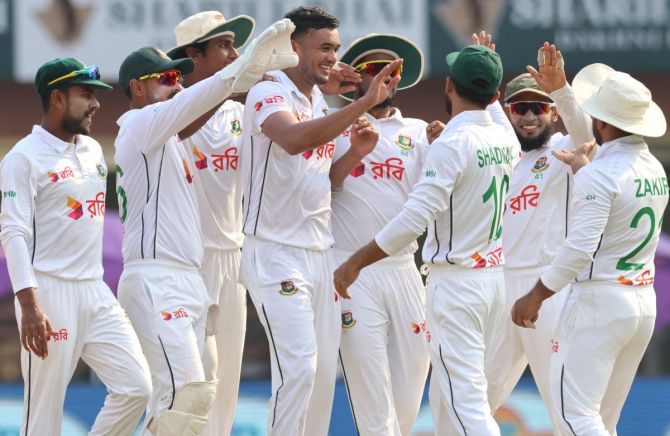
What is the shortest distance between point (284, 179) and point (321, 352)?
90 cm

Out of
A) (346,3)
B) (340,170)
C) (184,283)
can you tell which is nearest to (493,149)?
(340,170)

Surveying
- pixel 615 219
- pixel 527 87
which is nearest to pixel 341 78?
pixel 527 87

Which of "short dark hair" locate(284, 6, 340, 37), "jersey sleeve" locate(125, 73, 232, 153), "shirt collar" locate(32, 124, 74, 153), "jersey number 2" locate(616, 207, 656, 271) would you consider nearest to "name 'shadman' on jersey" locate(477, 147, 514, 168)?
"jersey number 2" locate(616, 207, 656, 271)

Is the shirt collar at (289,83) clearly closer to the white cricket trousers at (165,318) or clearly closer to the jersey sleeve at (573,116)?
the white cricket trousers at (165,318)

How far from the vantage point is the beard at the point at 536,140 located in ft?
29.4

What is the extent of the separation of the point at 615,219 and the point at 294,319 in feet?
5.41

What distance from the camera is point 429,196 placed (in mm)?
7625

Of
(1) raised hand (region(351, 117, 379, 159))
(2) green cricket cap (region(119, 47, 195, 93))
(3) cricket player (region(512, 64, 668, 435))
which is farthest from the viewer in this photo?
(2) green cricket cap (region(119, 47, 195, 93))

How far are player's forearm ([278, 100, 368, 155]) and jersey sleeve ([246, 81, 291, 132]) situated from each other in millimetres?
201

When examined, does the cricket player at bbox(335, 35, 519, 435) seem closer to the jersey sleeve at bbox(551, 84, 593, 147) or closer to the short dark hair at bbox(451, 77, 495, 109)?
the short dark hair at bbox(451, 77, 495, 109)

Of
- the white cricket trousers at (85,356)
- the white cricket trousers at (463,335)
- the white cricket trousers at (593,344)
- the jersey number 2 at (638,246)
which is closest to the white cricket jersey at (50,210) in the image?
the white cricket trousers at (85,356)

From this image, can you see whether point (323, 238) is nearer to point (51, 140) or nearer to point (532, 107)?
point (51, 140)

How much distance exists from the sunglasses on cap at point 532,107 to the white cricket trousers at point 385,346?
1177mm

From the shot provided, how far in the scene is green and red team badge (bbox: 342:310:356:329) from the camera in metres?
8.28
